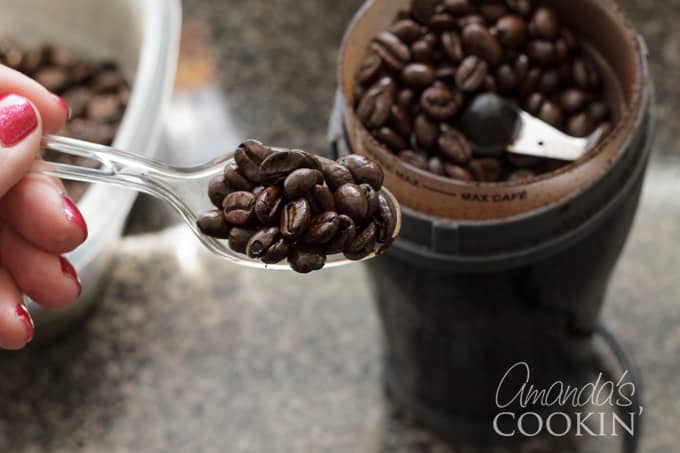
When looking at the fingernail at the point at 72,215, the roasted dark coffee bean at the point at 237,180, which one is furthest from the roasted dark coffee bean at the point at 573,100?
the fingernail at the point at 72,215

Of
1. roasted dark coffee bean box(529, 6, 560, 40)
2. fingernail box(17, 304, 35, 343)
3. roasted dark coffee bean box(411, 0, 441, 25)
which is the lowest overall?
fingernail box(17, 304, 35, 343)

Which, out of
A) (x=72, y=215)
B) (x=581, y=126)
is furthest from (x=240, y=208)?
(x=581, y=126)

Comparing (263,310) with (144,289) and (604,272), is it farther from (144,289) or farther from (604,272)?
(604,272)

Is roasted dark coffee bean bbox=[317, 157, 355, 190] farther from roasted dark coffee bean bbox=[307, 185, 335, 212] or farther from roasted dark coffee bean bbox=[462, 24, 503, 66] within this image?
roasted dark coffee bean bbox=[462, 24, 503, 66]

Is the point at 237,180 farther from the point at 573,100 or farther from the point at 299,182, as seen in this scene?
the point at 573,100

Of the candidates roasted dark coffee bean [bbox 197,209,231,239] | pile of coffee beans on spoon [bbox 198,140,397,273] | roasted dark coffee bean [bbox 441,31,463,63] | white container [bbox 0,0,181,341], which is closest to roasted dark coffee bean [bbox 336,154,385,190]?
pile of coffee beans on spoon [bbox 198,140,397,273]

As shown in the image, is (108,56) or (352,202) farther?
(108,56)
